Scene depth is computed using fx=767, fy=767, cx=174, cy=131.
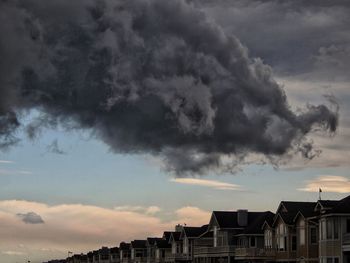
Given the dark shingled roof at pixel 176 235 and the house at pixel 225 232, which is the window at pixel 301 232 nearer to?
the house at pixel 225 232

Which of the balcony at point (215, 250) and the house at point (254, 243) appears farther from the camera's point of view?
the balcony at point (215, 250)

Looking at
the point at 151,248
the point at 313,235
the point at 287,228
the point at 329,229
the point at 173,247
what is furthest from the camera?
the point at 151,248

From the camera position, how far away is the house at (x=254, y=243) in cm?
8766

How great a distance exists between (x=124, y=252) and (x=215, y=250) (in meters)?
72.4

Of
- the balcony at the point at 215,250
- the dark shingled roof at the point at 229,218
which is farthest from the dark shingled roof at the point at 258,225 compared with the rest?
the dark shingled roof at the point at 229,218

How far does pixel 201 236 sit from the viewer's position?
110 m

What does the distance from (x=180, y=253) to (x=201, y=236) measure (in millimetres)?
12674

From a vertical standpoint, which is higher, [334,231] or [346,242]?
[334,231]

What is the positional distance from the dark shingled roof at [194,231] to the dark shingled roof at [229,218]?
41.3 ft

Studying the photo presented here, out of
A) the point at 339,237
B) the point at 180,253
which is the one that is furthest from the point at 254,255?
the point at 180,253

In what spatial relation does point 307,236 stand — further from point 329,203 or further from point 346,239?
point 346,239

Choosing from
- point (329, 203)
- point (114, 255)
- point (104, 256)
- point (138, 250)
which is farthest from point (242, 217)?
point (104, 256)

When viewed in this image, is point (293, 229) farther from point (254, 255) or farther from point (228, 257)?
point (228, 257)

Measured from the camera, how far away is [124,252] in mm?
171625
